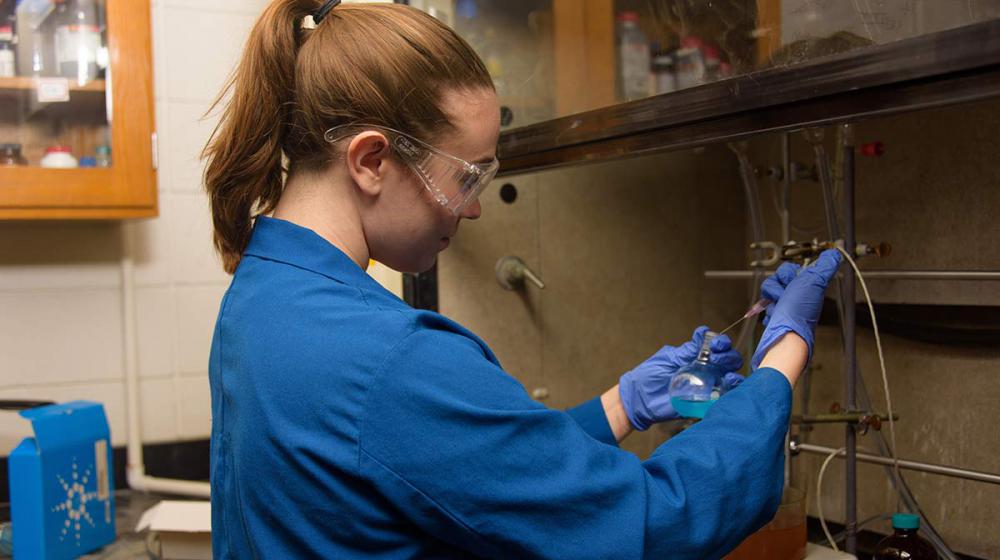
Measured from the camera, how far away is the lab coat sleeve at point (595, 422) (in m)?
1.26

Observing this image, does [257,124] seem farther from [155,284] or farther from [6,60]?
[155,284]

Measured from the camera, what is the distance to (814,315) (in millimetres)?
1034

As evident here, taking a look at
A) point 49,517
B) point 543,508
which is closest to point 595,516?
point 543,508

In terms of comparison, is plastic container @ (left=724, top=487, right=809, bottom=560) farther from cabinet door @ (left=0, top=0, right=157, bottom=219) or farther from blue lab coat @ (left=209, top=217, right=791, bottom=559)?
cabinet door @ (left=0, top=0, right=157, bottom=219)

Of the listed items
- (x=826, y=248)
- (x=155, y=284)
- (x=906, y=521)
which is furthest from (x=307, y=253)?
(x=155, y=284)

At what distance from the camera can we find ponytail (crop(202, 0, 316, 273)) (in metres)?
0.97

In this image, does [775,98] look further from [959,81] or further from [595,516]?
[595,516]

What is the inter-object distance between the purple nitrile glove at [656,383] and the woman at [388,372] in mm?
182

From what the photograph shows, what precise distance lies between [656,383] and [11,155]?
146 cm

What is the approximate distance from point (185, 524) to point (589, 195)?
1.04 metres

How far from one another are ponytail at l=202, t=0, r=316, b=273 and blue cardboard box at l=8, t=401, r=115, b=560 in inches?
36.4

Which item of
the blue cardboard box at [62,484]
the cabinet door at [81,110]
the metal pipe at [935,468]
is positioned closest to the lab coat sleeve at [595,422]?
the metal pipe at [935,468]

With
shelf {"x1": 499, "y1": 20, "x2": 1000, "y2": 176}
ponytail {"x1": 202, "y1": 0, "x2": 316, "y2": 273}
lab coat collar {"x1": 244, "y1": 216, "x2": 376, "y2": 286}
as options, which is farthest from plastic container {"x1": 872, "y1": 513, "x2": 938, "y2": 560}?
ponytail {"x1": 202, "y1": 0, "x2": 316, "y2": 273}

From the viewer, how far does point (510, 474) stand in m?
0.79
